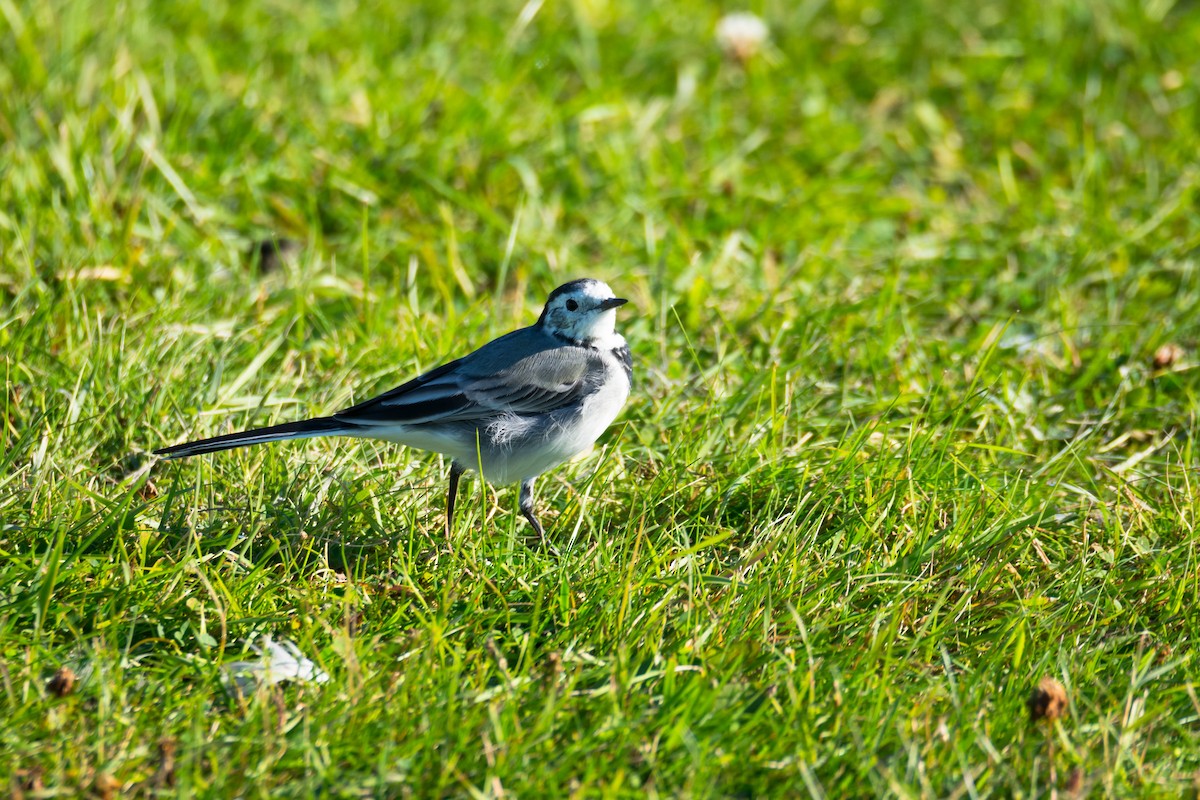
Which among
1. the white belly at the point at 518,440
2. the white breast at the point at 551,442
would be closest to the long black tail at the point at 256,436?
the white belly at the point at 518,440

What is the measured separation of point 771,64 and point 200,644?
17.5 ft

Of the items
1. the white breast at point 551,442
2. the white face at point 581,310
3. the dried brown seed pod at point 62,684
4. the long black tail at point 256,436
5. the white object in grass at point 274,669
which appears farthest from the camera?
the white face at point 581,310

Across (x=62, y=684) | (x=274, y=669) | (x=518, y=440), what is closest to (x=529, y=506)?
(x=518, y=440)

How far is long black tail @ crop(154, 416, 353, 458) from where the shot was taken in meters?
3.72

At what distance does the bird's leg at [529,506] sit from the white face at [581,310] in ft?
1.90

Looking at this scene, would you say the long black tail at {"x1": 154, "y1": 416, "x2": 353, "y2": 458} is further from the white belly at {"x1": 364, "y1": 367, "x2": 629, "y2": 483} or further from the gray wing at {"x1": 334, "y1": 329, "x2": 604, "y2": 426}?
the white belly at {"x1": 364, "y1": 367, "x2": 629, "y2": 483}

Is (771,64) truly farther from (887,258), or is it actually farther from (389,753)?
(389,753)

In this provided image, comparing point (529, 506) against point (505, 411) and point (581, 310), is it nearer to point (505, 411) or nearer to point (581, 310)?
point (505, 411)

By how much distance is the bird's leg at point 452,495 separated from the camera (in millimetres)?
3988

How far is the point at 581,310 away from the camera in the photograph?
14.5 feet

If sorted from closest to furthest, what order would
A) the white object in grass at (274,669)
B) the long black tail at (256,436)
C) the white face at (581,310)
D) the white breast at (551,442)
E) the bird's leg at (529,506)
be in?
the white object in grass at (274,669) → the long black tail at (256,436) → the bird's leg at (529,506) → the white breast at (551,442) → the white face at (581,310)

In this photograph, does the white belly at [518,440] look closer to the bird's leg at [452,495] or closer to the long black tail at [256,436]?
the bird's leg at [452,495]

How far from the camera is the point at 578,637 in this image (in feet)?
11.4

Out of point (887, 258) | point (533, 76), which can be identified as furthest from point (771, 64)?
point (887, 258)
